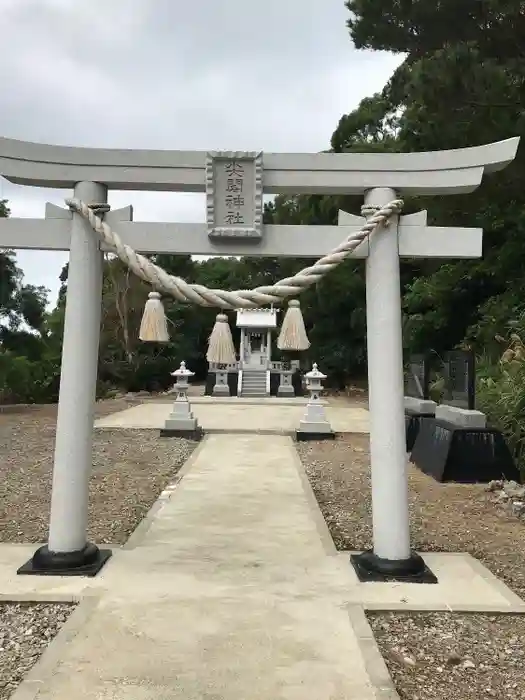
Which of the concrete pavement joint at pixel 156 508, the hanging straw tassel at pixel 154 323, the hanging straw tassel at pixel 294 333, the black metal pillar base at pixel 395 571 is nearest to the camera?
the black metal pillar base at pixel 395 571

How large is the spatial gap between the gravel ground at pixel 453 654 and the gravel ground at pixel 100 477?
2368 millimetres

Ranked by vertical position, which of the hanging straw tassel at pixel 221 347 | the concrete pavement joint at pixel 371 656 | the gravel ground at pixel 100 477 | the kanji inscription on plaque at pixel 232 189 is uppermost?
the kanji inscription on plaque at pixel 232 189

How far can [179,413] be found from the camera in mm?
10336

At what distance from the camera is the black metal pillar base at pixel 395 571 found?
12.0ft

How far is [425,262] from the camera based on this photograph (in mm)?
17438

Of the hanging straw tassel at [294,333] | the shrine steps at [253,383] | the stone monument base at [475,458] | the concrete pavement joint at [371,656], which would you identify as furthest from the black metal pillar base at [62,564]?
the shrine steps at [253,383]

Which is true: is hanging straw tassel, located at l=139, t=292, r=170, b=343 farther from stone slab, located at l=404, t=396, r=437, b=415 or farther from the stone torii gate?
stone slab, located at l=404, t=396, r=437, b=415

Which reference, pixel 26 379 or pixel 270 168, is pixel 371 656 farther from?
pixel 26 379

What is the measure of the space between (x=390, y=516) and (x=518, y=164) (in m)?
7.00

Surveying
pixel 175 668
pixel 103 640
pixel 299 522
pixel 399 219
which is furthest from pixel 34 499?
pixel 399 219

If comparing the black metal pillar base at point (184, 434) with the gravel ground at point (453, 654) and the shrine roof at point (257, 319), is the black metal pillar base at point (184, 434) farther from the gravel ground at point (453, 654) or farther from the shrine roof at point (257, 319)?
the shrine roof at point (257, 319)

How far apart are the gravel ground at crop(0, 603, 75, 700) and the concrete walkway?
0.09m

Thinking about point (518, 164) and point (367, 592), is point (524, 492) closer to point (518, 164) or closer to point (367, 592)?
point (367, 592)

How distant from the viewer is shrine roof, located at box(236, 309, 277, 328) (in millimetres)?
22297
